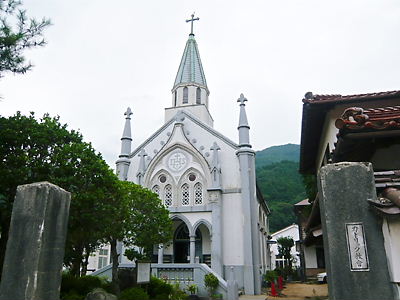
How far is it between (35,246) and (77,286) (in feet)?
24.6

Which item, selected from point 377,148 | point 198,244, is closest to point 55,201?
point 377,148

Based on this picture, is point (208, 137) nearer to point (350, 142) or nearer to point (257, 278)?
point (257, 278)

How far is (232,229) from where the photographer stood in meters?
21.9

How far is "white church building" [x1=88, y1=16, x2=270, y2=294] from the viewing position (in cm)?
2127

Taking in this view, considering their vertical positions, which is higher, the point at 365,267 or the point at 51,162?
the point at 51,162

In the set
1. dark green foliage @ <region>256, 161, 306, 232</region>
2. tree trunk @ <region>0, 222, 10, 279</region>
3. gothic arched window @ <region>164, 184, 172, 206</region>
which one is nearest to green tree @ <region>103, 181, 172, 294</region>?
tree trunk @ <region>0, 222, 10, 279</region>

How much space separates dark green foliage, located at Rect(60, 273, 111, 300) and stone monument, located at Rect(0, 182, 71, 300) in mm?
5522

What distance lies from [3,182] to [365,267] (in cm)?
958

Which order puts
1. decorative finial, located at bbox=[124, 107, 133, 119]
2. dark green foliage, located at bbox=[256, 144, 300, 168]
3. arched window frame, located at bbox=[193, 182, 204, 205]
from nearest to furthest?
arched window frame, located at bbox=[193, 182, 204, 205] < decorative finial, located at bbox=[124, 107, 133, 119] < dark green foliage, located at bbox=[256, 144, 300, 168]

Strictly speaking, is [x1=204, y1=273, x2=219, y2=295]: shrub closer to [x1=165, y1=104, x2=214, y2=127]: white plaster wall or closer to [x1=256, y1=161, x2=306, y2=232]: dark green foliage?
[x1=165, y1=104, x2=214, y2=127]: white plaster wall

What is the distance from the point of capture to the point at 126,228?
15.0 meters

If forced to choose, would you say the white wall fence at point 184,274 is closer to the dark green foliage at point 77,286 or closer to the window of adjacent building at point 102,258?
the dark green foliage at point 77,286

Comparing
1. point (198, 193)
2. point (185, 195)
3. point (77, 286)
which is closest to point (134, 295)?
point (77, 286)

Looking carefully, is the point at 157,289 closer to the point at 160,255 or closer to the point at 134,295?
the point at 134,295
